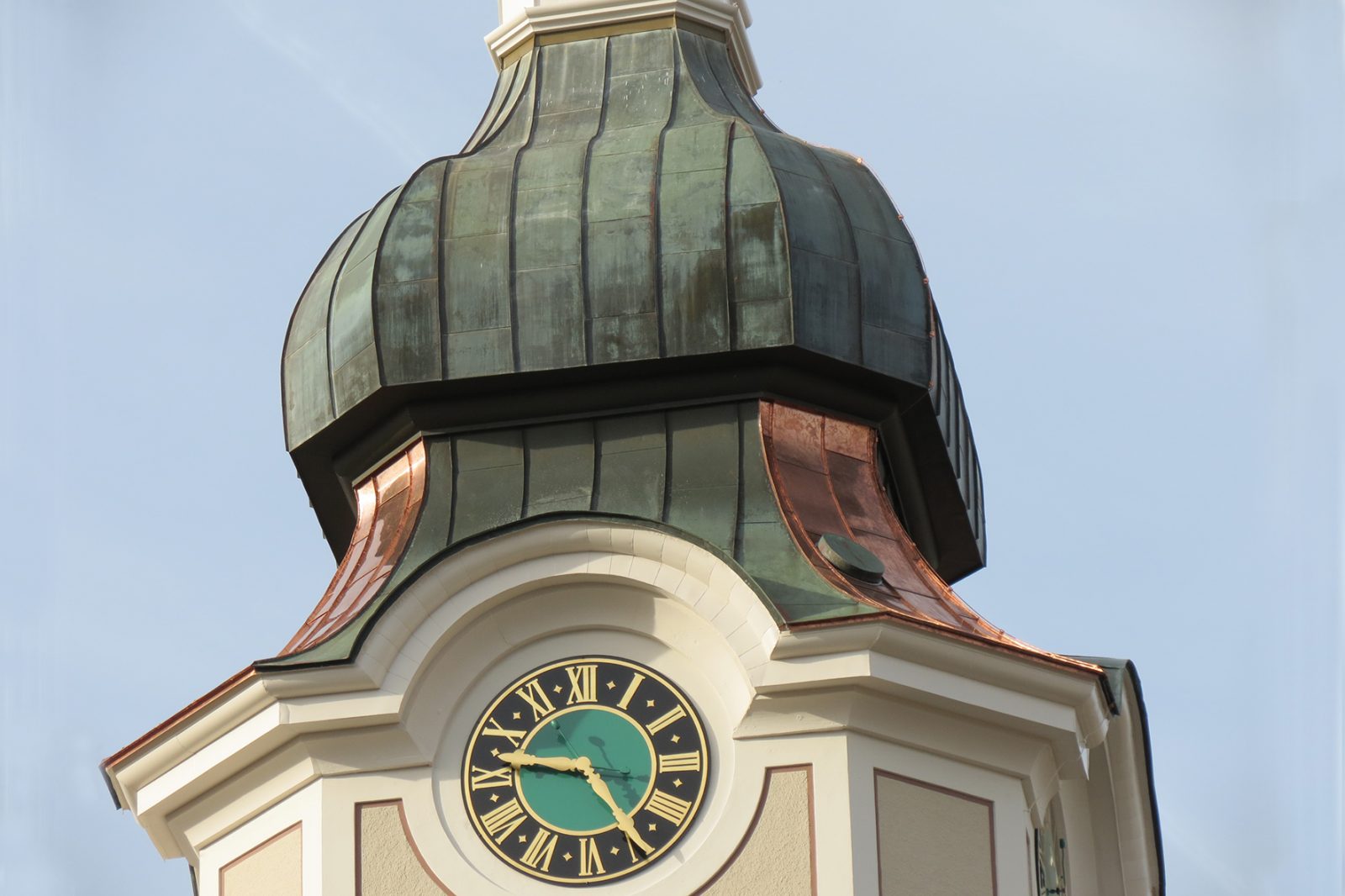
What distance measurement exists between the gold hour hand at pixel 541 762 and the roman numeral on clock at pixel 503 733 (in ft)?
0.29

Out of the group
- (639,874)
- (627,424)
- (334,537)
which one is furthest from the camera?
(334,537)

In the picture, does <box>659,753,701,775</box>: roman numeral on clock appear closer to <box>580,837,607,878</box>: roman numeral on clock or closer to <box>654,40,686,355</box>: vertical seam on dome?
<box>580,837,607,878</box>: roman numeral on clock

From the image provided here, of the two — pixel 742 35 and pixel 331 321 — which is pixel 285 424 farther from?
pixel 742 35

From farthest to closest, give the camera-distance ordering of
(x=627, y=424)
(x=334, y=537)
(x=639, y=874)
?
(x=334, y=537) < (x=627, y=424) < (x=639, y=874)

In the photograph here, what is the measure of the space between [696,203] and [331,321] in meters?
2.00

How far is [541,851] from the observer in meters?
21.8

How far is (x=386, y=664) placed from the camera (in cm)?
2211

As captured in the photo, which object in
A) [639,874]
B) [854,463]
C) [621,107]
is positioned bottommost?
[639,874]

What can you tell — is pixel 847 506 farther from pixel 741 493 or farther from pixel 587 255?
pixel 587 255

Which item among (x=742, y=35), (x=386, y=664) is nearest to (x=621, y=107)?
(x=742, y=35)

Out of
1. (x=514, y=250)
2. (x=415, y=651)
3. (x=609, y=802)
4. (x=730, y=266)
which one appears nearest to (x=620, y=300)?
(x=730, y=266)

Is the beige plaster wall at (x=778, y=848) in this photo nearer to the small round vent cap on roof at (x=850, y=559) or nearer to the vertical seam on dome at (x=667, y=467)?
the small round vent cap on roof at (x=850, y=559)

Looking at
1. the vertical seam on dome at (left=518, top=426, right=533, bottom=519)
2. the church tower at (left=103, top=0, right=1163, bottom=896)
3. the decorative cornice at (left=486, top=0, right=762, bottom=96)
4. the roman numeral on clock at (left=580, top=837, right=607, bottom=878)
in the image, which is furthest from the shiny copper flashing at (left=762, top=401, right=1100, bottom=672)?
the decorative cornice at (left=486, top=0, right=762, bottom=96)

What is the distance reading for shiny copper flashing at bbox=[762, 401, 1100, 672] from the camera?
2259 cm
